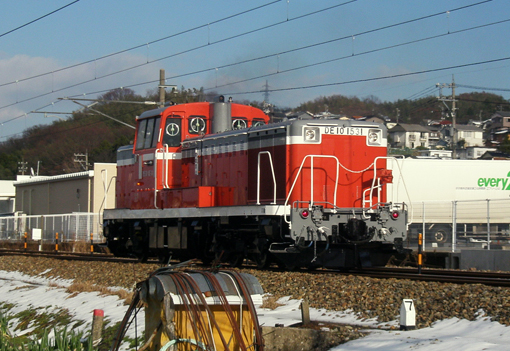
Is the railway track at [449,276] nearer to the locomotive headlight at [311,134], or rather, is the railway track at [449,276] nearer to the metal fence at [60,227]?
the locomotive headlight at [311,134]

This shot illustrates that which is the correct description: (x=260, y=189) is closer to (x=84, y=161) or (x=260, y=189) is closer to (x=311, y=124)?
(x=311, y=124)

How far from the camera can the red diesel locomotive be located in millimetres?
11922

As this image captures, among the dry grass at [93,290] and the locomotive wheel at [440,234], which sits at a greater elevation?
the locomotive wheel at [440,234]

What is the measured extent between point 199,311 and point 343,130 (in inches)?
293

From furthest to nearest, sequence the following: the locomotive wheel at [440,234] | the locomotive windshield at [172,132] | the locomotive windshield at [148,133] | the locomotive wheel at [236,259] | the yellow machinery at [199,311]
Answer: the locomotive wheel at [440,234] → the locomotive windshield at [148,133] → the locomotive windshield at [172,132] → the locomotive wheel at [236,259] → the yellow machinery at [199,311]

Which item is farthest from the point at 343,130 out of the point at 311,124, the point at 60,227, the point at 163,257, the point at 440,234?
the point at 60,227

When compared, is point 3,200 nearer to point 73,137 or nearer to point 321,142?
point 73,137

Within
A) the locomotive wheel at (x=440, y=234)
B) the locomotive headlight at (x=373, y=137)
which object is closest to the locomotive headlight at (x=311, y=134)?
the locomotive headlight at (x=373, y=137)

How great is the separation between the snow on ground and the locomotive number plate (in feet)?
13.9

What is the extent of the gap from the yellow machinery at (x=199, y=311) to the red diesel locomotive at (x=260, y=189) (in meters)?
3.46

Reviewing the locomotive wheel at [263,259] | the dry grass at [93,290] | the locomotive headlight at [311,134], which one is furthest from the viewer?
the locomotive wheel at [263,259]

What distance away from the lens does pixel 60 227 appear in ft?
112

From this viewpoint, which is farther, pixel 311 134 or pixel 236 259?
pixel 236 259

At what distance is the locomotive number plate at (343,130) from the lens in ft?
41.5
